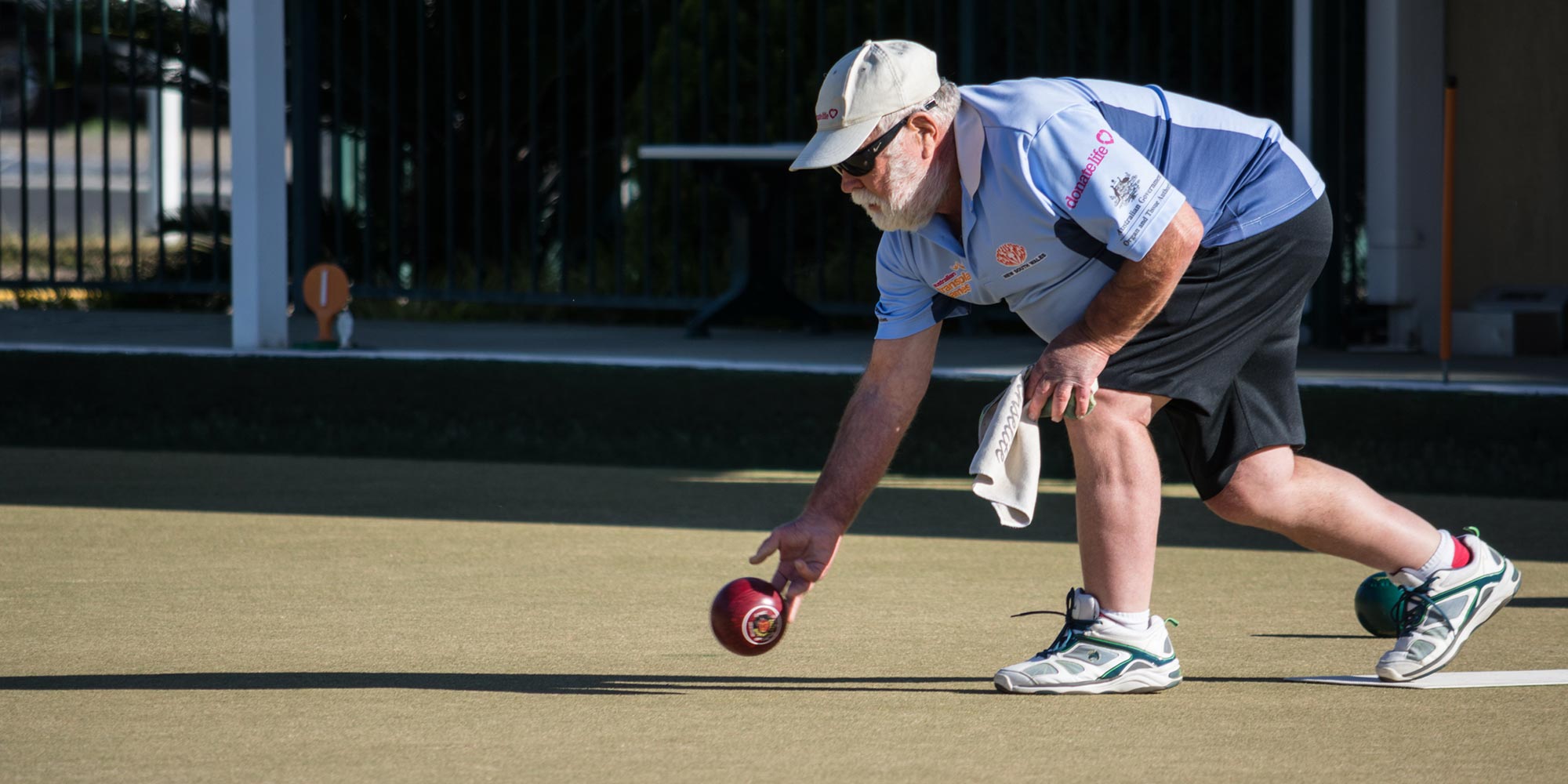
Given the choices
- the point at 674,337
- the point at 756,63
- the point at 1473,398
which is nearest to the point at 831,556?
the point at 1473,398

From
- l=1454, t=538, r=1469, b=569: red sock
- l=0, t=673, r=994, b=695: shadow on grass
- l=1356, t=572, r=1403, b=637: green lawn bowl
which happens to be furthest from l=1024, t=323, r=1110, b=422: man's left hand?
l=1356, t=572, r=1403, b=637: green lawn bowl

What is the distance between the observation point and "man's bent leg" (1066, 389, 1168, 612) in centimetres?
338

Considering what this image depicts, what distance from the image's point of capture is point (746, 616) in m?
3.47

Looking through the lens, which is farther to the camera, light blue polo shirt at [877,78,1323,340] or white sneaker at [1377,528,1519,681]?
white sneaker at [1377,528,1519,681]

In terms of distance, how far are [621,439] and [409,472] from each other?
757 mm

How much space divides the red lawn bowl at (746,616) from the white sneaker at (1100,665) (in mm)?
395

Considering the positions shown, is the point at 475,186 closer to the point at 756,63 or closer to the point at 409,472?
the point at 756,63

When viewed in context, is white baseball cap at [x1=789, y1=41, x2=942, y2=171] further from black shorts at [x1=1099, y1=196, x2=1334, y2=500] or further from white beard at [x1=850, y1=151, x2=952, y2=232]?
black shorts at [x1=1099, y1=196, x2=1334, y2=500]

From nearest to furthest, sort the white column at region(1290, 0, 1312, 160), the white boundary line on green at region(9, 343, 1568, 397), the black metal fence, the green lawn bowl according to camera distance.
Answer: the green lawn bowl, the white boundary line on green at region(9, 343, 1568, 397), the white column at region(1290, 0, 1312, 160), the black metal fence

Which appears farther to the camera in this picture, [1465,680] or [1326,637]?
[1326,637]

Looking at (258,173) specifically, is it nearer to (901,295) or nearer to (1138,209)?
(901,295)

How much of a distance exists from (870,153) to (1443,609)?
1304 millimetres

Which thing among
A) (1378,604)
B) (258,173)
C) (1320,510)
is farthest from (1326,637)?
(258,173)

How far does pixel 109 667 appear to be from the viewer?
3.63 meters
